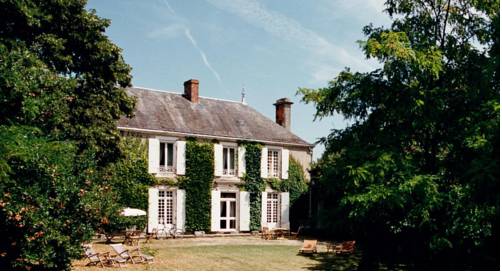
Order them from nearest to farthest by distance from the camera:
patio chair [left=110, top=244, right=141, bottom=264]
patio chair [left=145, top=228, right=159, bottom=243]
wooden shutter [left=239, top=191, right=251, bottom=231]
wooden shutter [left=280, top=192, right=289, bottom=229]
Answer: patio chair [left=110, top=244, right=141, bottom=264] < patio chair [left=145, top=228, right=159, bottom=243] < wooden shutter [left=239, top=191, right=251, bottom=231] < wooden shutter [left=280, top=192, right=289, bottom=229]

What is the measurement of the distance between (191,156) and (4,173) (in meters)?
16.3

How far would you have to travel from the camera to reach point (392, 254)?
41.1ft

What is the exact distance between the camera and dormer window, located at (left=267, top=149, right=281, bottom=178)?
2916cm

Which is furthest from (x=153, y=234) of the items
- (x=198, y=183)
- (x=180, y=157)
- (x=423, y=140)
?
(x=423, y=140)

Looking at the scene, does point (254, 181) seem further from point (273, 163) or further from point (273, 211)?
point (273, 211)

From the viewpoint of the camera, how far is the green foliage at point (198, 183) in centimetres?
2617

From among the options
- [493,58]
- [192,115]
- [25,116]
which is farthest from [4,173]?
[192,115]

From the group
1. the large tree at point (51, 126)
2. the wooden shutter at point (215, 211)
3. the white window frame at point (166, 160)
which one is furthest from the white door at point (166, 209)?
the large tree at point (51, 126)

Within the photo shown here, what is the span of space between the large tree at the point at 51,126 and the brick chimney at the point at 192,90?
11.7m

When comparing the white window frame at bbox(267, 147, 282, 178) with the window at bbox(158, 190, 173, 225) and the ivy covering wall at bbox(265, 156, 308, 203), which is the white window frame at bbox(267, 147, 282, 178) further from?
the window at bbox(158, 190, 173, 225)

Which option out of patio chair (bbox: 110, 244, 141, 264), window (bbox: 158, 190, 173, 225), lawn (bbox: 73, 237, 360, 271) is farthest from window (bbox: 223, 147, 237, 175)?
patio chair (bbox: 110, 244, 141, 264)

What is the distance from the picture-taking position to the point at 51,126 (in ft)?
→ 44.1

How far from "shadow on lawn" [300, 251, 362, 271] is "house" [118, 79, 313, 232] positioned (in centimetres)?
891

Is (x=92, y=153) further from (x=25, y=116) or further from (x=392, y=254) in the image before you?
(x=392, y=254)
